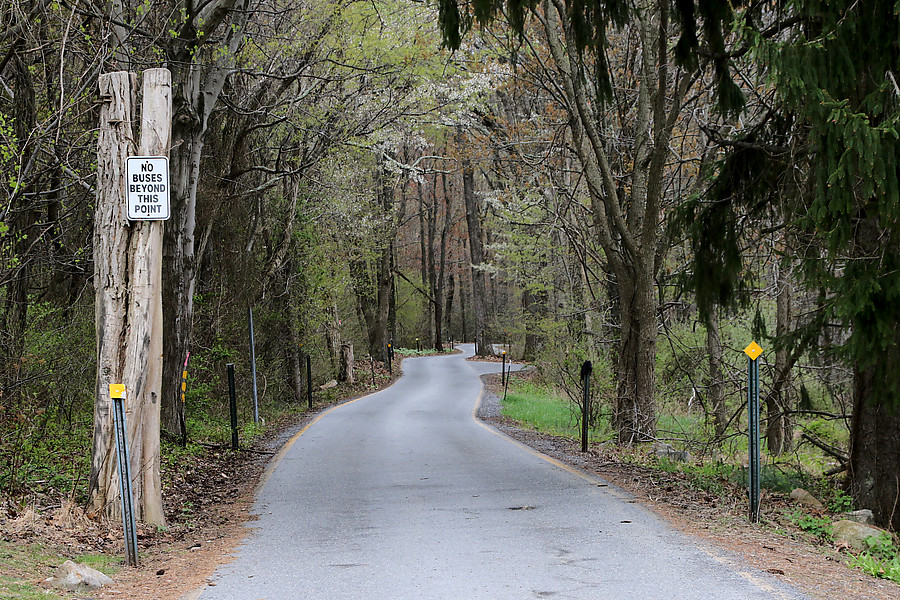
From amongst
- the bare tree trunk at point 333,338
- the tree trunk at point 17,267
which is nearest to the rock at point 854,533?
the tree trunk at point 17,267

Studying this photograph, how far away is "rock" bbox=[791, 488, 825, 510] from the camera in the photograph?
28.6 ft

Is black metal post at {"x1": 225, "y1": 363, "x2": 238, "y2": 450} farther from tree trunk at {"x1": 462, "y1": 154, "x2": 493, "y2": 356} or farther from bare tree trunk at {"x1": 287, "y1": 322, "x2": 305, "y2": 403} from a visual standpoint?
tree trunk at {"x1": 462, "y1": 154, "x2": 493, "y2": 356}

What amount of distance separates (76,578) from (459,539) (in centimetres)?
311

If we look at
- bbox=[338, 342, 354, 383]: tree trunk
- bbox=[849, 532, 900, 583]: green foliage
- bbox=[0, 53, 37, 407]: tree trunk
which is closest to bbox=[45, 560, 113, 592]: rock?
bbox=[0, 53, 37, 407]: tree trunk

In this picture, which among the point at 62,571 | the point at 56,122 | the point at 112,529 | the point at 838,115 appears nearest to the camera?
the point at 62,571

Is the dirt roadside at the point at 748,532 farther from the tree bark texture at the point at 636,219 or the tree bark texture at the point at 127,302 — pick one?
the tree bark texture at the point at 127,302

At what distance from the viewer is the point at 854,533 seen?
7.31 m

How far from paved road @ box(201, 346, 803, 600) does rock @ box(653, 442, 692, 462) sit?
181cm

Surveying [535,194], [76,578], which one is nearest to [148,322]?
[76,578]

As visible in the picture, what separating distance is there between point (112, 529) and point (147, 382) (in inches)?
54.4

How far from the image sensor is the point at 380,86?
18469mm

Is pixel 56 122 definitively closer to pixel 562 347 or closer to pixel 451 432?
pixel 451 432

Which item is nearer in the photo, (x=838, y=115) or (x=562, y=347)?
(x=838, y=115)

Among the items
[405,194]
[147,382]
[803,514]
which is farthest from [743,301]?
[405,194]
